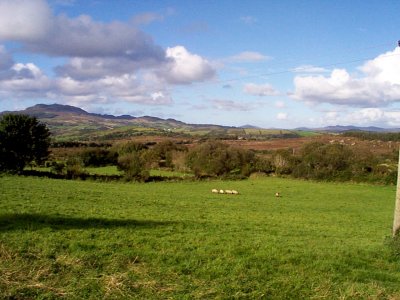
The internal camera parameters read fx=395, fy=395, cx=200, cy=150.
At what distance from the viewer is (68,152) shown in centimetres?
7650

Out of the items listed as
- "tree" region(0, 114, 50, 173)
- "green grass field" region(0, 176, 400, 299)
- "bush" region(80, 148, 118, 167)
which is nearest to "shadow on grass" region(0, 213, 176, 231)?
"green grass field" region(0, 176, 400, 299)

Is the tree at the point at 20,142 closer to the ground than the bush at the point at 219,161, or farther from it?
farther from it

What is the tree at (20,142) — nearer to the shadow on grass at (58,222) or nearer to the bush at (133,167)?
the bush at (133,167)

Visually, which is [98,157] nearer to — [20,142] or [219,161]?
[20,142]

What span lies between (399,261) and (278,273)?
4.77 metres

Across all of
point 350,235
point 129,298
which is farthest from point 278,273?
point 350,235

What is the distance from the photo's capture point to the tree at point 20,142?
54750 mm

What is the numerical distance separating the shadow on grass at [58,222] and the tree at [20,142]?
44416mm

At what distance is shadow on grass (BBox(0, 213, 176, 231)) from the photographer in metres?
12.5

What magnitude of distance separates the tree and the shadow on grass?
4442cm

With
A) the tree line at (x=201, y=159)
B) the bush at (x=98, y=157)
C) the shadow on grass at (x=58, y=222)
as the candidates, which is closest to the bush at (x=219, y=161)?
the tree line at (x=201, y=159)

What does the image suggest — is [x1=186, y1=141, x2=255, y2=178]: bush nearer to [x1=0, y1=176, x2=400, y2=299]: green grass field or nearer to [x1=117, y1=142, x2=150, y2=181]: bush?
[x1=117, y1=142, x2=150, y2=181]: bush

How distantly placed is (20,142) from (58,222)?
Answer: 47245 mm

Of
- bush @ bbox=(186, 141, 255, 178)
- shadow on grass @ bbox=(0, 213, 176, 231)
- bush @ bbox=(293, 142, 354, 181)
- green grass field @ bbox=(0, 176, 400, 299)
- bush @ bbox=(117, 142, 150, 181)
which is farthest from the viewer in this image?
bush @ bbox=(186, 141, 255, 178)
